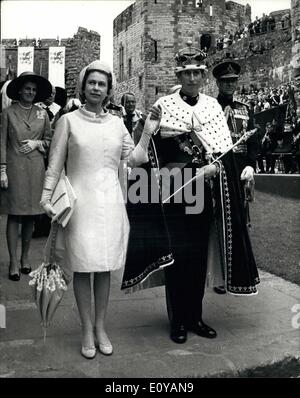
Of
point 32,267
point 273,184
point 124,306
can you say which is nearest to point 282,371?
point 124,306

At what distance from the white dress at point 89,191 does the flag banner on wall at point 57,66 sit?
19030 millimetres

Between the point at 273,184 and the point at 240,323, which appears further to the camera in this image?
the point at 273,184

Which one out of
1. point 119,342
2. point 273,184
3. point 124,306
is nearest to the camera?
point 119,342

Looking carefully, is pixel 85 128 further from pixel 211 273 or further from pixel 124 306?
pixel 124 306

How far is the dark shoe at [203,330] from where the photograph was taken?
326 centimetres

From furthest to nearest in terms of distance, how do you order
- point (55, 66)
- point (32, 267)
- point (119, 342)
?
1. point (55, 66)
2. point (32, 267)
3. point (119, 342)

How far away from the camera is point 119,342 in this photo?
315cm

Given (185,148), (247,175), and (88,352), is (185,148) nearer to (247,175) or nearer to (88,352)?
(247,175)

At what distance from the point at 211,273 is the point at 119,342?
799 millimetres

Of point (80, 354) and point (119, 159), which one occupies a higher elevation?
point (119, 159)

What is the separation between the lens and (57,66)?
77.2 feet

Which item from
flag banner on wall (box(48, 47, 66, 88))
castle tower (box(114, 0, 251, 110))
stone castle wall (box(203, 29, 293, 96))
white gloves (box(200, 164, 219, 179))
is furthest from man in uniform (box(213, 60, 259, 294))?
flag banner on wall (box(48, 47, 66, 88))

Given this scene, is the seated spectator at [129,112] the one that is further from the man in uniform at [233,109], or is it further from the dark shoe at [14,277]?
the dark shoe at [14,277]

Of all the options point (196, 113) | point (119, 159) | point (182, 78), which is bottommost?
point (119, 159)
